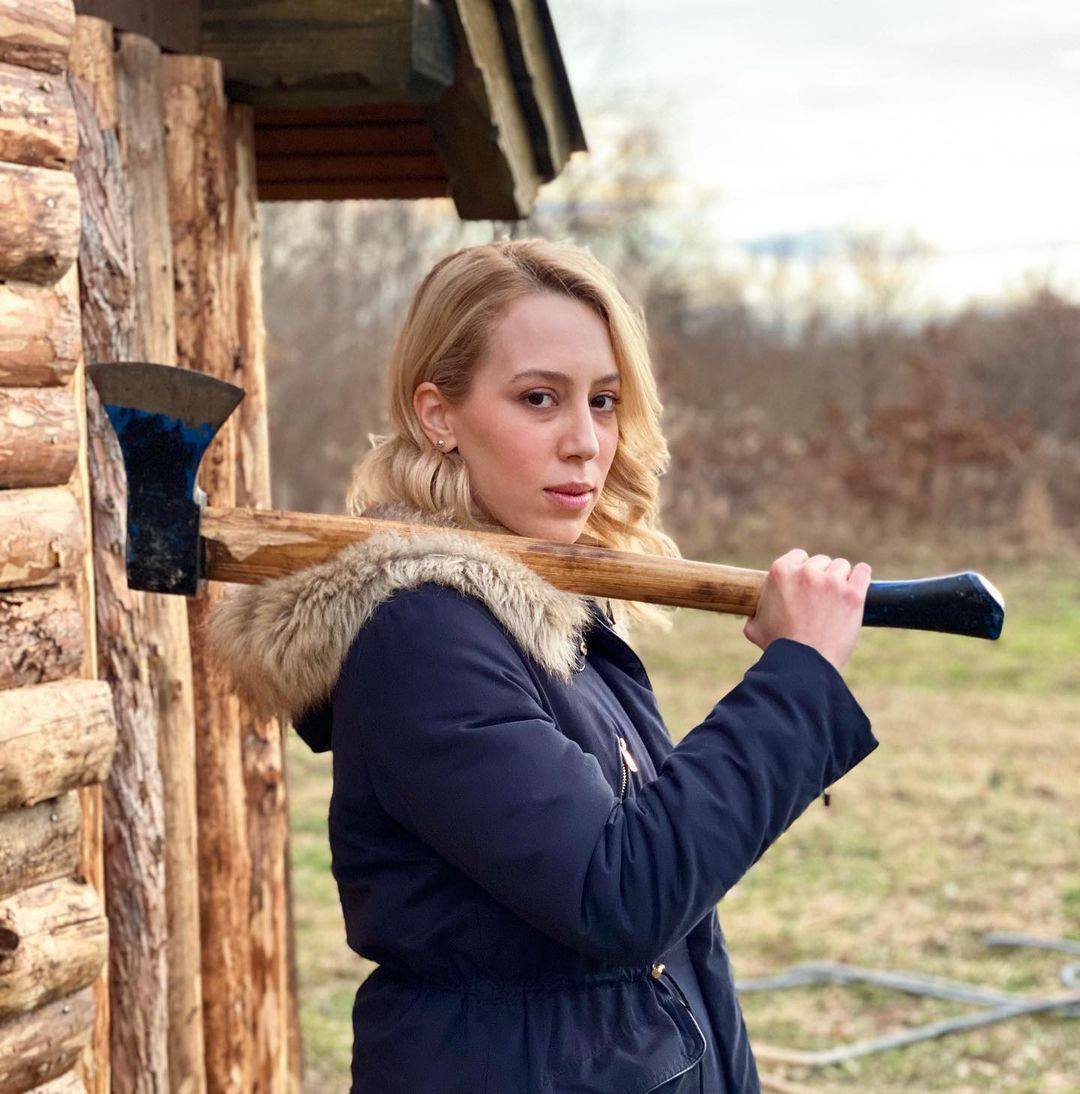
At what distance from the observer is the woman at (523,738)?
69.6 inches

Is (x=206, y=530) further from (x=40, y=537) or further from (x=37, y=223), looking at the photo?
(x=37, y=223)

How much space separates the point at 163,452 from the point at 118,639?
94cm

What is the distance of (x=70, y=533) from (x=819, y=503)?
13.7 metres

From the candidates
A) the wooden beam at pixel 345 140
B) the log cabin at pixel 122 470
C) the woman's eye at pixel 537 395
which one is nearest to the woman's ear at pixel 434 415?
the woman's eye at pixel 537 395

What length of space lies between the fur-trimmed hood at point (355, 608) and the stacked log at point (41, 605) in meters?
0.46

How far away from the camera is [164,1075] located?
116 inches

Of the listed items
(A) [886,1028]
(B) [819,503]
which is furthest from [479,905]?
(B) [819,503]

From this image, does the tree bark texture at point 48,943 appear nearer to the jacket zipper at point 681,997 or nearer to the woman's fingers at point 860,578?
the jacket zipper at point 681,997

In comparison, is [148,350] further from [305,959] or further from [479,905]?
[305,959]

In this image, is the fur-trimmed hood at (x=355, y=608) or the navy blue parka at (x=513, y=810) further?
the fur-trimmed hood at (x=355, y=608)

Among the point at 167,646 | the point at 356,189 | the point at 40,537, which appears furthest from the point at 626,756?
the point at 356,189

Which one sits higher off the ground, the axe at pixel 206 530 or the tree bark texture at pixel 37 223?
the tree bark texture at pixel 37 223

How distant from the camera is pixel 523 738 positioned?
177 centimetres

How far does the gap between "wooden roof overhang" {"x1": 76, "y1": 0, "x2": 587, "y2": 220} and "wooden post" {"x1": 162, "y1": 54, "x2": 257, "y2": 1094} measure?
0.41ft
